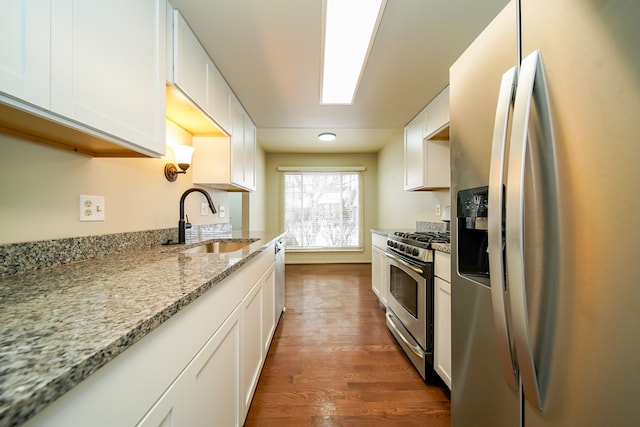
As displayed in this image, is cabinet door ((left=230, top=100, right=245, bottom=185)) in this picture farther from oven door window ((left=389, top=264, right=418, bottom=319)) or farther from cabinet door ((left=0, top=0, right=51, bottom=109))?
oven door window ((left=389, top=264, right=418, bottom=319))

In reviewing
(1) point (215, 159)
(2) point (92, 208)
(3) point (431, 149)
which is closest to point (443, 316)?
(3) point (431, 149)

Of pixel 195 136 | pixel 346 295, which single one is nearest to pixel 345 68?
pixel 195 136

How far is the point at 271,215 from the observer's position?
513 centimetres

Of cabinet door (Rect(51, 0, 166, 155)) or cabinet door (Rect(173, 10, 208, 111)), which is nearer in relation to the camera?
cabinet door (Rect(51, 0, 166, 155))

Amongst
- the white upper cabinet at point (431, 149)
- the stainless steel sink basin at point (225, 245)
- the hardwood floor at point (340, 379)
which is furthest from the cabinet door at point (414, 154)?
the stainless steel sink basin at point (225, 245)

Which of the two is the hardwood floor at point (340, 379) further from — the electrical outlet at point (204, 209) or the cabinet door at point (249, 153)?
the cabinet door at point (249, 153)

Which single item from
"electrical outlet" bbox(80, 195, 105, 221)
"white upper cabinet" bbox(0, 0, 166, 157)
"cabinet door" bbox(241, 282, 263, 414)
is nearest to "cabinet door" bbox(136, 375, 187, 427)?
"cabinet door" bbox(241, 282, 263, 414)

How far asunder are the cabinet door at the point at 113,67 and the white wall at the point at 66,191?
33cm

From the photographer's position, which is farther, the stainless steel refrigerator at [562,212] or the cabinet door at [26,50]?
the cabinet door at [26,50]

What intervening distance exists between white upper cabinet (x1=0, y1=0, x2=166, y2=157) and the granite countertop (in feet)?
1.64

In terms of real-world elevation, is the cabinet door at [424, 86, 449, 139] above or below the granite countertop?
above

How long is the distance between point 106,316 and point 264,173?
467cm

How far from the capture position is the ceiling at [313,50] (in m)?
1.31

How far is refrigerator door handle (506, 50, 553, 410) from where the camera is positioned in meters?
0.60
